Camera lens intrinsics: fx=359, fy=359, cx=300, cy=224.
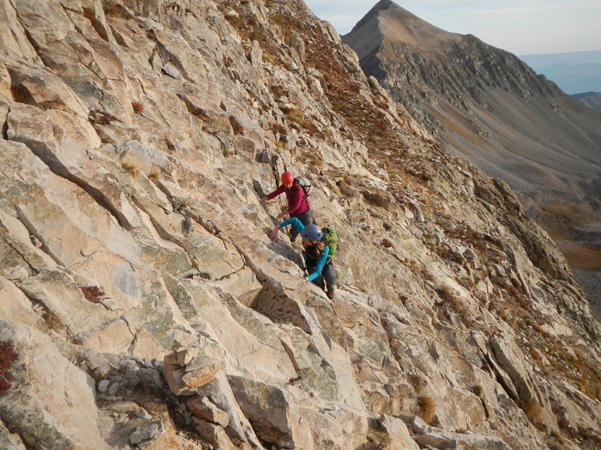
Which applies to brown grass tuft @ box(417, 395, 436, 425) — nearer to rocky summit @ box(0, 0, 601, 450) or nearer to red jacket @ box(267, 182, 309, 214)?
rocky summit @ box(0, 0, 601, 450)

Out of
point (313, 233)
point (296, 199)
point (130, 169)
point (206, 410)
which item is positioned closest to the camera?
point (206, 410)

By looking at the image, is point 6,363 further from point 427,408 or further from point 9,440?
point 427,408

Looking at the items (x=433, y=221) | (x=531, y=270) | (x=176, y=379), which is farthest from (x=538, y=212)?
(x=176, y=379)

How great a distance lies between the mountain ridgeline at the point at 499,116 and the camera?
11656cm

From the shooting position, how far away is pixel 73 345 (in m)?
5.60

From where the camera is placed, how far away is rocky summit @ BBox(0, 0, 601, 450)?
5.44 metres

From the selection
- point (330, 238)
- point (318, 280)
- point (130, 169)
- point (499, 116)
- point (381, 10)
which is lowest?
point (318, 280)

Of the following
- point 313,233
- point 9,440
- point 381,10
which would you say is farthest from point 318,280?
point 381,10

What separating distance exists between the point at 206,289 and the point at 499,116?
646ft

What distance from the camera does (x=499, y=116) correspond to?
17138 cm

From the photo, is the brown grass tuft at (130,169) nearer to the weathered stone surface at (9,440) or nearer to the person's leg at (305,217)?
the person's leg at (305,217)

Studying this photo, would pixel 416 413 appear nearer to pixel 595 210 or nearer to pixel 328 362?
pixel 328 362

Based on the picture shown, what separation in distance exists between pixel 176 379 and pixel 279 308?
5.15 m

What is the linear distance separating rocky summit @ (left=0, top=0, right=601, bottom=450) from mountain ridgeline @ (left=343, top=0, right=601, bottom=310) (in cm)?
7398
